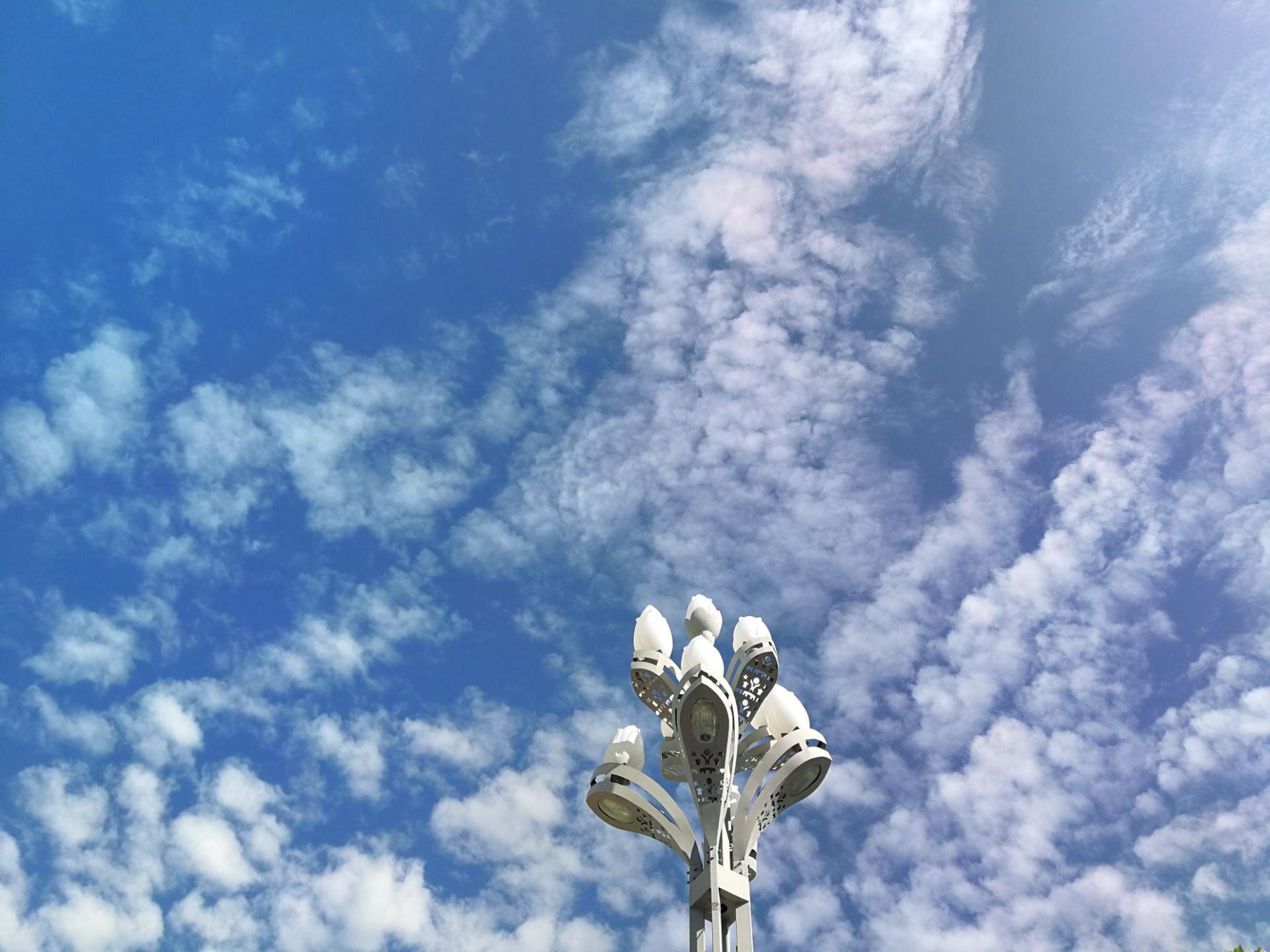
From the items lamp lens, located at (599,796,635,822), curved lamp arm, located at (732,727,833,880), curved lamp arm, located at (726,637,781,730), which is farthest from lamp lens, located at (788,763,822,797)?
lamp lens, located at (599,796,635,822)

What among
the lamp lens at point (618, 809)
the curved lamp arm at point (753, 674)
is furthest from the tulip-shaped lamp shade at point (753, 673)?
the lamp lens at point (618, 809)

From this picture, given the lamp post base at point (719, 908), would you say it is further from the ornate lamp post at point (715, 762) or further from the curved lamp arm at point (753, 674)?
the curved lamp arm at point (753, 674)

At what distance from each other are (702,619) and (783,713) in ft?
9.47

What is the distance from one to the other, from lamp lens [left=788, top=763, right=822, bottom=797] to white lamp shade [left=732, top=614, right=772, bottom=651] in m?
2.92

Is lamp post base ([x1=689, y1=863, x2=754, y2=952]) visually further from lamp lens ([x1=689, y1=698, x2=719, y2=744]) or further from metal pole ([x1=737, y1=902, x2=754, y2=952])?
lamp lens ([x1=689, y1=698, x2=719, y2=744])

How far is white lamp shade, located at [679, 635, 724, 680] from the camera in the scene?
20672mm

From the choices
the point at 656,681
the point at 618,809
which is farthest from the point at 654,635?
the point at 618,809

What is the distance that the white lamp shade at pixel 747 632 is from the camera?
21.9m

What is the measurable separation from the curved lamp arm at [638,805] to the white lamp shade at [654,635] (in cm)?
283

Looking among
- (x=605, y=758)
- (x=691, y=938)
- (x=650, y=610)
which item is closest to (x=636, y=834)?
(x=605, y=758)

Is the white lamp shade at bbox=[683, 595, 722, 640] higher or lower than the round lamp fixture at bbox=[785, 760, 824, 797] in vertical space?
higher

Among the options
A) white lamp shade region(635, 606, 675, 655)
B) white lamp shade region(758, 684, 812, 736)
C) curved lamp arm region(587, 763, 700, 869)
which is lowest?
curved lamp arm region(587, 763, 700, 869)

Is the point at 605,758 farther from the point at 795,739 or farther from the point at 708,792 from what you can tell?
the point at 795,739

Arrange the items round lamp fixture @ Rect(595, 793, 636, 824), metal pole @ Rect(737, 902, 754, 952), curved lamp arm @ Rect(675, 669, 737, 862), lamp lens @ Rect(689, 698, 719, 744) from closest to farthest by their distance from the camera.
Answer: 1. metal pole @ Rect(737, 902, 754, 952)
2. curved lamp arm @ Rect(675, 669, 737, 862)
3. lamp lens @ Rect(689, 698, 719, 744)
4. round lamp fixture @ Rect(595, 793, 636, 824)
